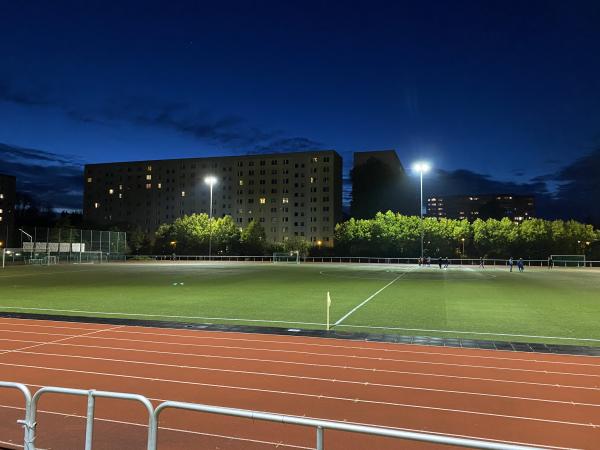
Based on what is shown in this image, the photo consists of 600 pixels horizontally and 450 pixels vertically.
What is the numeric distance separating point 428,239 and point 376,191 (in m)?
32.2

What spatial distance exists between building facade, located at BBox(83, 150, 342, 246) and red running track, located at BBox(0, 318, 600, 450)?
10086cm

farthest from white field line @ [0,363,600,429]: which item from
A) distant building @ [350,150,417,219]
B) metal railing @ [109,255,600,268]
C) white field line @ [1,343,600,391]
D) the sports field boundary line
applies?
distant building @ [350,150,417,219]

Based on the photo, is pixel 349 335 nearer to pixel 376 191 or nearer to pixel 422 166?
pixel 422 166

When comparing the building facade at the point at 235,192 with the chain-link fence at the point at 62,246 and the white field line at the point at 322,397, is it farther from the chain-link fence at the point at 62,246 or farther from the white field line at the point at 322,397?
the white field line at the point at 322,397

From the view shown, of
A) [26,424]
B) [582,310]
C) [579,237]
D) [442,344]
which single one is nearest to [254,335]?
[442,344]

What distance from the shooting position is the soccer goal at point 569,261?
179 feet

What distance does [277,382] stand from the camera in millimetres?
6688

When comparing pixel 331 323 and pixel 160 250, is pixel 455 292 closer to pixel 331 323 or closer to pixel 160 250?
pixel 331 323

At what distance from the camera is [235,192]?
118 meters

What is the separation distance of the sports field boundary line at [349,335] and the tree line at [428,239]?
54092 millimetres

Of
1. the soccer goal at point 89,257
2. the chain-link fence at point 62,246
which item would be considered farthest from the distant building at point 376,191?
the soccer goal at point 89,257

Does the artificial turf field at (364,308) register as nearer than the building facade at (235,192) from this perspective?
Yes

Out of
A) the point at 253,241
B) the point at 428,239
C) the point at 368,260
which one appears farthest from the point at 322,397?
the point at 253,241

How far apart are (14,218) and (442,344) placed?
12736 cm
